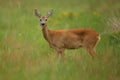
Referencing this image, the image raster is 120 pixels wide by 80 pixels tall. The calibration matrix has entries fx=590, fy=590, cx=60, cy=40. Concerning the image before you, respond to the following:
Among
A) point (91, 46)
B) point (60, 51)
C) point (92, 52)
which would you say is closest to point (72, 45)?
point (60, 51)

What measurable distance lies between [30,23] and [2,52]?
6.40 metres

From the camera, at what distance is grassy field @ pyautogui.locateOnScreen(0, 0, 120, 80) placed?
393 inches

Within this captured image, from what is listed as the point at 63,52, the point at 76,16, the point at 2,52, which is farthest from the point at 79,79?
the point at 76,16

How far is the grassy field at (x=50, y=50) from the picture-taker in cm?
999

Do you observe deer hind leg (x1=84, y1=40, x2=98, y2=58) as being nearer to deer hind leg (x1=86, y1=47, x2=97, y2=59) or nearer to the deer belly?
deer hind leg (x1=86, y1=47, x2=97, y2=59)

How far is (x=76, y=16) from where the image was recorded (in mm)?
19016

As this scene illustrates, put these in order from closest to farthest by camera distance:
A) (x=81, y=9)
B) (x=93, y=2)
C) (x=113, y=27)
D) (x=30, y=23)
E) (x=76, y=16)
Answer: (x=113, y=27) < (x=30, y=23) < (x=76, y=16) < (x=81, y=9) < (x=93, y=2)

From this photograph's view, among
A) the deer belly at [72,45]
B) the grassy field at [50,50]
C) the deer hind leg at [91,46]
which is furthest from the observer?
the deer belly at [72,45]

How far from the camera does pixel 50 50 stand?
43.2 feet

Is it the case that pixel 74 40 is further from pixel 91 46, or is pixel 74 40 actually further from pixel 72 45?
pixel 91 46

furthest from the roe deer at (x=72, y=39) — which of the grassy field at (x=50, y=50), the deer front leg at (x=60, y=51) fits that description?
the grassy field at (x=50, y=50)

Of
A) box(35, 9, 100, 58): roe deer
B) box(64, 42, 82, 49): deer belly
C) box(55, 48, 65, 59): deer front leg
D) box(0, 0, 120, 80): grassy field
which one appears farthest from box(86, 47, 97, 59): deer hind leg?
box(55, 48, 65, 59): deer front leg

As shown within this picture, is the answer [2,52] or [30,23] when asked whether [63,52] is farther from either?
[30,23]

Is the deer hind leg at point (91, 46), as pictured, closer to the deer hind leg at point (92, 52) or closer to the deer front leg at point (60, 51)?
the deer hind leg at point (92, 52)
